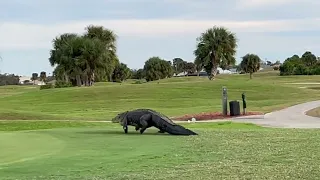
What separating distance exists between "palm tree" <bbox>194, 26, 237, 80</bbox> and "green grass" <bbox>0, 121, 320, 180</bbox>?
268 feet

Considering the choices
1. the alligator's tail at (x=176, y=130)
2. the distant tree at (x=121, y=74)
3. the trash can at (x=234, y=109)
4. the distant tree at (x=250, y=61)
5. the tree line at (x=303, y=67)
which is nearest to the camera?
the alligator's tail at (x=176, y=130)

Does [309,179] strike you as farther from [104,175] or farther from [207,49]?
[207,49]

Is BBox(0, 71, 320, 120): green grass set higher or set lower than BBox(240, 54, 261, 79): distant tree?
lower

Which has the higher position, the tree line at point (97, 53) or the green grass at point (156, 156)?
the tree line at point (97, 53)

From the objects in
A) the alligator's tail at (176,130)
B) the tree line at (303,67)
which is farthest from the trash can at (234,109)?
the tree line at (303,67)

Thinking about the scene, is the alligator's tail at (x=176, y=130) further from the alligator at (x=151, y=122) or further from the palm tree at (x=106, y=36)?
the palm tree at (x=106, y=36)

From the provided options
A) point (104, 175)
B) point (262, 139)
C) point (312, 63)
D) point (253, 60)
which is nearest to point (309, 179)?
point (104, 175)

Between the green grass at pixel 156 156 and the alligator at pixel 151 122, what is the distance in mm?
413

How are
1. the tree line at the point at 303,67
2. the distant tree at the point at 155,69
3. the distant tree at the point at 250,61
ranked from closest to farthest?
the distant tree at the point at 250,61 < the tree line at the point at 303,67 < the distant tree at the point at 155,69

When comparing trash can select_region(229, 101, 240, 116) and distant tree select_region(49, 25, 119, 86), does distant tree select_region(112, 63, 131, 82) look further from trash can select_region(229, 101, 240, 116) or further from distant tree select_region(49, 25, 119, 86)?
trash can select_region(229, 101, 240, 116)

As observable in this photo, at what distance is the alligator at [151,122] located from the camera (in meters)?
21.2

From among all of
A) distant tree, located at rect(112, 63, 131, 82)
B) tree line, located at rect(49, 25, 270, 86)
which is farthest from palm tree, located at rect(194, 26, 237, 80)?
distant tree, located at rect(112, 63, 131, 82)

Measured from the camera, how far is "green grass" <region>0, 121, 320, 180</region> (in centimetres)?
1194

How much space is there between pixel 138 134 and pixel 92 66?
78.8 meters
